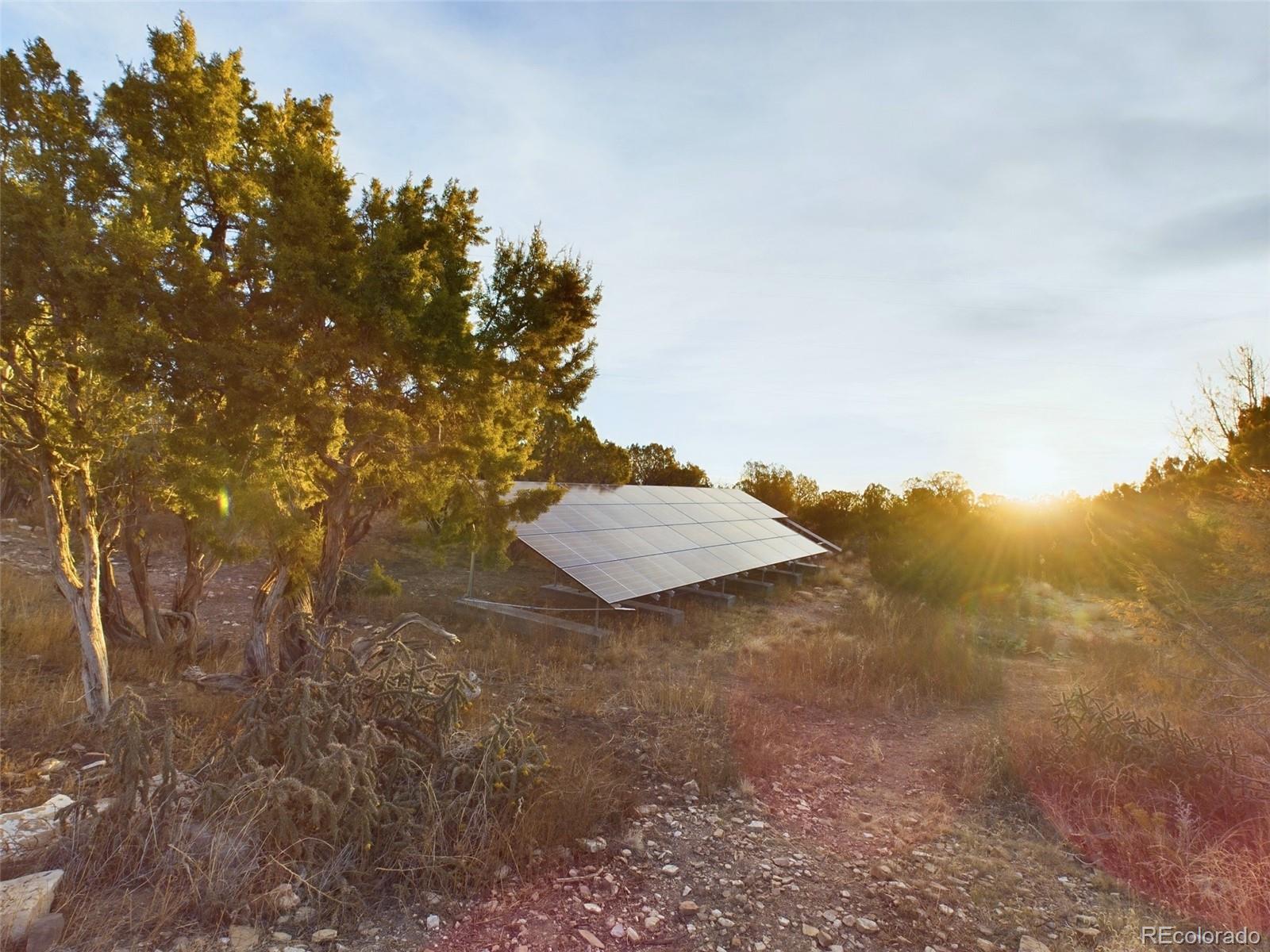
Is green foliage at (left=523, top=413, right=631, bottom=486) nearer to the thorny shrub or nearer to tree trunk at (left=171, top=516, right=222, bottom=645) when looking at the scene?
→ tree trunk at (left=171, top=516, right=222, bottom=645)

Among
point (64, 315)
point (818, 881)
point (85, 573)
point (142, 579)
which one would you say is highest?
point (64, 315)

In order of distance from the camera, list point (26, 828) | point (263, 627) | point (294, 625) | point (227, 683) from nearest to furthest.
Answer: point (26, 828)
point (227, 683)
point (263, 627)
point (294, 625)

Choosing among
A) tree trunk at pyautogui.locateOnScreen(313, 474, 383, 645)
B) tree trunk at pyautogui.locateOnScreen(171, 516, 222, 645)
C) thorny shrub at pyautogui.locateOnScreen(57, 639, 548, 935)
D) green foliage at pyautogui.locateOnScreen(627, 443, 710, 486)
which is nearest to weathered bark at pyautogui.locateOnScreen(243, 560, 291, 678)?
tree trunk at pyautogui.locateOnScreen(313, 474, 383, 645)

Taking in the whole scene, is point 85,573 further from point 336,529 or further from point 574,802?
point 574,802

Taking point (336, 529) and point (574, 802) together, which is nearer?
point (574, 802)

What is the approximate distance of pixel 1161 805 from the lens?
5.81 meters

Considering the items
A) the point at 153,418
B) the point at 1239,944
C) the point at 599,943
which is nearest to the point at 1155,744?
the point at 1239,944

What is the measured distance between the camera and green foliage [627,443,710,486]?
33469 mm

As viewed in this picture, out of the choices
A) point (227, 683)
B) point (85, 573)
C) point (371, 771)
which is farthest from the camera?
point (227, 683)

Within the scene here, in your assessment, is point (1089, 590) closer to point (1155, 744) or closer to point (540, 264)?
point (1155, 744)

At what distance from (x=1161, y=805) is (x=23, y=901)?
852 centimetres

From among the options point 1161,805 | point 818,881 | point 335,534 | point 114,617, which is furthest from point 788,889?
point 114,617

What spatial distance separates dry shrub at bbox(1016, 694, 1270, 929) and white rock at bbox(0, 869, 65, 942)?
7228 mm

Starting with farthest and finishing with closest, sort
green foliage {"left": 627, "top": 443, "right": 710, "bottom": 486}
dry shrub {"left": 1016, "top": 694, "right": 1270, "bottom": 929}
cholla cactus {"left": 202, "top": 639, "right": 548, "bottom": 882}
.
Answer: green foliage {"left": 627, "top": 443, "right": 710, "bottom": 486} → dry shrub {"left": 1016, "top": 694, "right": 1270, "bottom": 929} → cholla cactus {"left": 202, "top": 639, "right": 548, "bottom": 882}
